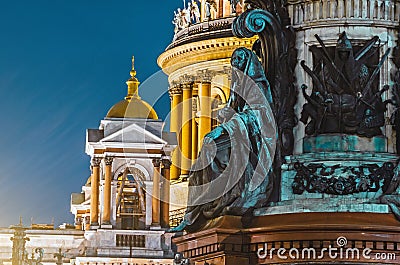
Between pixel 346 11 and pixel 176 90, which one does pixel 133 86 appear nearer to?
pixel 176 90

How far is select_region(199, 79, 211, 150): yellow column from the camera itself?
3236 inches

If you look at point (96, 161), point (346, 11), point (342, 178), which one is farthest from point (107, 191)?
point (342, 178)

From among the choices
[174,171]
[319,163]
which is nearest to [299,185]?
[319,163]

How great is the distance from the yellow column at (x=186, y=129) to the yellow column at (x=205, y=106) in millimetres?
786

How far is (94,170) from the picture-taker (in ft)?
246

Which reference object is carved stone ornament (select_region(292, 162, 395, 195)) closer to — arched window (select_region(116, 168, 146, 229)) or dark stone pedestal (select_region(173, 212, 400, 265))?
dark stone pedestal (select_region(173, 212, 400, 265))

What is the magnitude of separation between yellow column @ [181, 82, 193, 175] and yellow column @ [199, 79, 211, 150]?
79cm

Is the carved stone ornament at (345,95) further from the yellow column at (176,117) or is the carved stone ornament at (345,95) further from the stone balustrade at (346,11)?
the yellow column at (176,117)

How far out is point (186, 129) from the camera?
84438mm

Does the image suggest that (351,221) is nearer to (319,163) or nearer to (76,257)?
(319,163)

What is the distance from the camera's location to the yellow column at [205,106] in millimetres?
82188

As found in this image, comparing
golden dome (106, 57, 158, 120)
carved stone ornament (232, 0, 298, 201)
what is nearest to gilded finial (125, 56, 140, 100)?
golden dome (106, 57, 158, 120)

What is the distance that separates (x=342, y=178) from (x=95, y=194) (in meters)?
54.2

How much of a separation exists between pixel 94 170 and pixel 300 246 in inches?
2165
